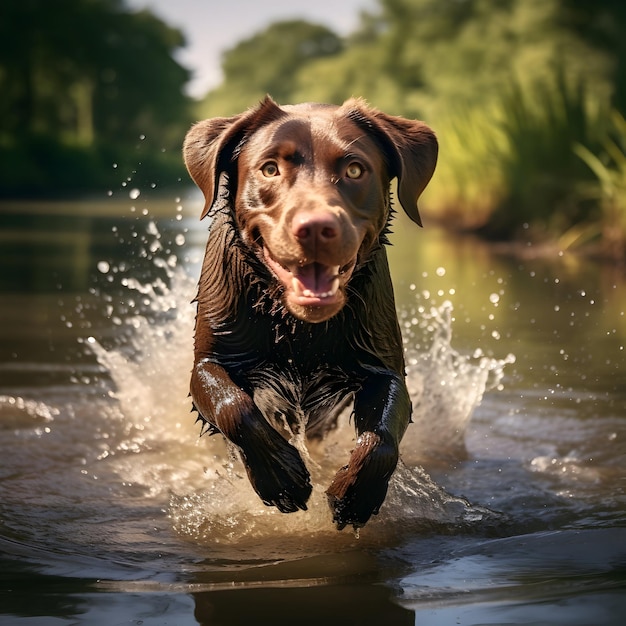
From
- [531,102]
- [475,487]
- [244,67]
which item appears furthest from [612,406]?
[244,67]

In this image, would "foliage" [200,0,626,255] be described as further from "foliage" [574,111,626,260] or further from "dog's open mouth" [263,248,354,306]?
"dog's open mouth" [263,248,354,306]

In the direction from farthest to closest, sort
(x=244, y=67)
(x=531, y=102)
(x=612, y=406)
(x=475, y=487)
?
(x=244, y=67)
(x=531, y=102)
(x=612, y=406)
(x=475, y=487)

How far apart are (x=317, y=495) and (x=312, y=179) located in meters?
1.29

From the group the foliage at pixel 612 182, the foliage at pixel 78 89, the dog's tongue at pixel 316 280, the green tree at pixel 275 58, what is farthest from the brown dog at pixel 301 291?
the green tree at pixel 275 58

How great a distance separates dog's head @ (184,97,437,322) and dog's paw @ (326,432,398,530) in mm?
506

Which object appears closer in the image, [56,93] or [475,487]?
[475,487]

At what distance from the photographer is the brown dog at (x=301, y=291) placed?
156 inches

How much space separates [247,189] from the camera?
4281mm

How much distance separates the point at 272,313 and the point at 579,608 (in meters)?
1.69

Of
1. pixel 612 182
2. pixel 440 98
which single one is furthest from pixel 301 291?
pixel 440 98

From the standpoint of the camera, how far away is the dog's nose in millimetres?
3732

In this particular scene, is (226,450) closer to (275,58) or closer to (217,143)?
(217,143)

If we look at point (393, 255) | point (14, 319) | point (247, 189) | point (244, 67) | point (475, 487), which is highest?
point (244, 67)

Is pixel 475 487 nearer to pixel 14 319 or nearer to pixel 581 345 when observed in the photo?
pixel 581 345
